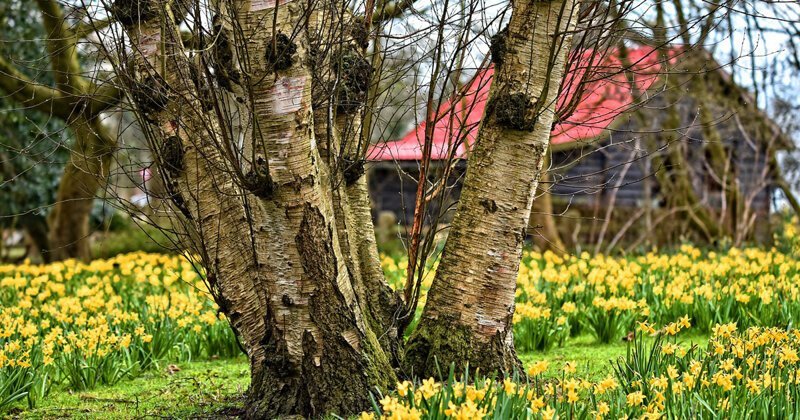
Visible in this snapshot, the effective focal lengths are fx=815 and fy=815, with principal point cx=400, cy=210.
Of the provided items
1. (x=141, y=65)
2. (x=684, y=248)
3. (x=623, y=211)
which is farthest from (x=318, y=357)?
(x=623, y=211)

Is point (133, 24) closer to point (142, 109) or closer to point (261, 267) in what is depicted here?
point (142, 109)

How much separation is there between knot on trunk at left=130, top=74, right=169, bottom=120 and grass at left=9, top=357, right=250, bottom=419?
1.41 m

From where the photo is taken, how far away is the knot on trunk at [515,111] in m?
3.70

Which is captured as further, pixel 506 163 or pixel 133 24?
pixel 506 163

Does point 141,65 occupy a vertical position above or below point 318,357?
above

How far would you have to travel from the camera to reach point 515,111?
3701 mm

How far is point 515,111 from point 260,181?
121cm

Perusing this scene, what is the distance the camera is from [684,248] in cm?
948

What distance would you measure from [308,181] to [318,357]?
759mm

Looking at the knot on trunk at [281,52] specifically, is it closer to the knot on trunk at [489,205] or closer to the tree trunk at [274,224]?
the tree trunk at [274,224]

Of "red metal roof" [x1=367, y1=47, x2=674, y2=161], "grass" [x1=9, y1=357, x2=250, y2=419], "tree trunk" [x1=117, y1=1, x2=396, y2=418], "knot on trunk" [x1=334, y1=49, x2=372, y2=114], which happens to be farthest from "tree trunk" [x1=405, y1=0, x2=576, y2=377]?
"grass" [x1=9, y1=357, x2=250, y2=419]

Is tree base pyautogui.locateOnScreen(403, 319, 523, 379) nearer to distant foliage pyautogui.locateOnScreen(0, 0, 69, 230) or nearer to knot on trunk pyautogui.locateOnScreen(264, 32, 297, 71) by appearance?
knot on trunk pyautogui.locateOnScreen(264, 32, 297, 71)

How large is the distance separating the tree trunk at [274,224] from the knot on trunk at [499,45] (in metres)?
0.93

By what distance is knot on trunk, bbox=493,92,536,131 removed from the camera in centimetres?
370
